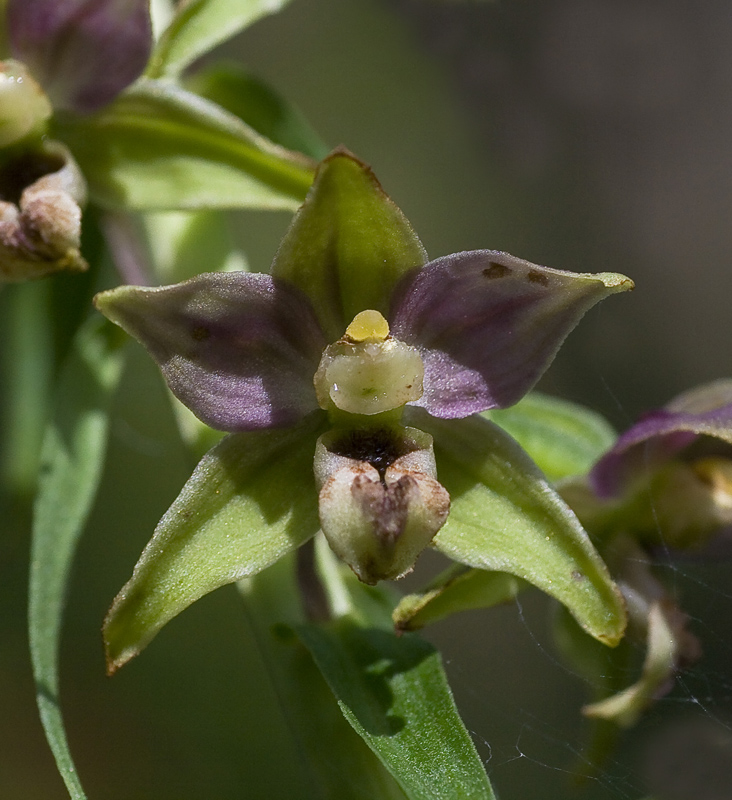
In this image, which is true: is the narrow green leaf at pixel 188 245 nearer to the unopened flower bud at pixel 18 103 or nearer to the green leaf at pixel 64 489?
the green leaf at pixel 64 489

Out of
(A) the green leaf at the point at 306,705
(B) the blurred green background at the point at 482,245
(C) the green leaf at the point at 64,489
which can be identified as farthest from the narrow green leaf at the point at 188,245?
(B) the blurred green background at the point at 482,245

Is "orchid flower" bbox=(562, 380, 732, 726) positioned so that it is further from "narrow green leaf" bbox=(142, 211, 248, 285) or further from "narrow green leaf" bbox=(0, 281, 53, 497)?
"narrow green leaf" bbox=(0, 281, 53, 497)

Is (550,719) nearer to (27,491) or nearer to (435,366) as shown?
(27,491)

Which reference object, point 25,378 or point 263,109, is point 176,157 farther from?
point 25,378

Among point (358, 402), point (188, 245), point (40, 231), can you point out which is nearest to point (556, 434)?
point (358, 402)

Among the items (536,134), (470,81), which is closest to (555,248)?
(536,134)

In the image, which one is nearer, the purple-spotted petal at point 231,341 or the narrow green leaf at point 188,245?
the purple-spotted petal at point 231,341
